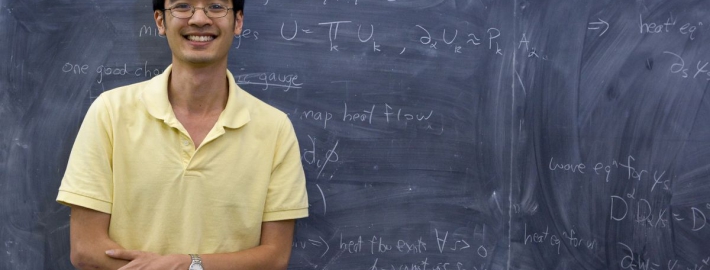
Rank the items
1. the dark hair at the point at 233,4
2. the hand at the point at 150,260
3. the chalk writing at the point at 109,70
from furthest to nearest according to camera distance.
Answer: the chalk writing at the point at 109,70 < the dark hair at the point at 233,4 < the hand at the point at 150,260

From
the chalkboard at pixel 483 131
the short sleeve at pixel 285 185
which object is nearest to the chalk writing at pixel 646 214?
the chalkboard at pixel 483 131

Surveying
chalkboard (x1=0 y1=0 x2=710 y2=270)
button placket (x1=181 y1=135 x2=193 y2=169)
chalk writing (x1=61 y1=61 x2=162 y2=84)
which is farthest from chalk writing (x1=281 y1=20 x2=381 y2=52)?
button placket (x1=181 y1=135 x2=193 y2=169)

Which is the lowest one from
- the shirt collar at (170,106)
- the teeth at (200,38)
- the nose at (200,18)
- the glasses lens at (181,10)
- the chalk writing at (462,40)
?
the shirt collar at (170,106)

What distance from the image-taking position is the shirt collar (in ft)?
7.77

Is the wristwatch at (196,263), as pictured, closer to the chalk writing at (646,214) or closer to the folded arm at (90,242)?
the folded arm at (90,242)

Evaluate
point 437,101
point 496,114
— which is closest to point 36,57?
point 437,101

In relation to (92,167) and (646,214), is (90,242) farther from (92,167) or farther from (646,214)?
(646,214)

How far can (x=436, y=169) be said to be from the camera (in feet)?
10.0

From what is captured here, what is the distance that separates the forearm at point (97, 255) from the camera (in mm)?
2318

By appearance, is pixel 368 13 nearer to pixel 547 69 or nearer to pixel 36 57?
pixel 547 69

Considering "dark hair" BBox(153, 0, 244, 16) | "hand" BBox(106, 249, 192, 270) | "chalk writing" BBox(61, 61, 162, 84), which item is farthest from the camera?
"chalk writing" BBox(61, 61, 162, 84)

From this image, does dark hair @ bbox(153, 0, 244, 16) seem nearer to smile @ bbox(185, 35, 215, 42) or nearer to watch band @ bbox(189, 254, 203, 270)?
smile @ bbox(185, 35, 215, 42)

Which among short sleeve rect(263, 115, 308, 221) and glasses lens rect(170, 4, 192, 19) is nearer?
glasses lens rect(170, 4, 192, 19)

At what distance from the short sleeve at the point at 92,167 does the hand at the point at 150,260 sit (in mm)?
140
